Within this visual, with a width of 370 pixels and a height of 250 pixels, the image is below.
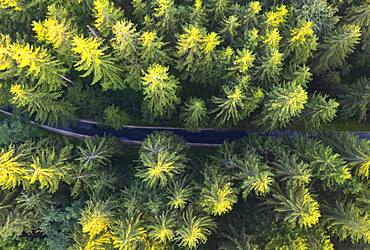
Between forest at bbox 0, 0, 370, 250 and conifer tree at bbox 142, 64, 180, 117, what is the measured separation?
0.45 feet

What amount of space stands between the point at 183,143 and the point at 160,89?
611 centimetres

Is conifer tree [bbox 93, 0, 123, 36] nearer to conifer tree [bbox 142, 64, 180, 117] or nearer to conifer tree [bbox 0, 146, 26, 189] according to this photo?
conifer tree [bbox 142, 64, 180, 117]

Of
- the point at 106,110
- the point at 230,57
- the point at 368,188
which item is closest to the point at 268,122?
the point at 230,57

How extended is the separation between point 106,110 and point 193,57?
10.4 metres

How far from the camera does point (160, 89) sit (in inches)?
1130

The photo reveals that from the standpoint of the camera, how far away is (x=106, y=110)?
34656mm

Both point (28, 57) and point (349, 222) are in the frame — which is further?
point (349, 222)

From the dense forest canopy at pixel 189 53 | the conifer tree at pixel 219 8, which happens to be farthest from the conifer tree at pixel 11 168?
the conifer tree at pixel 219 8

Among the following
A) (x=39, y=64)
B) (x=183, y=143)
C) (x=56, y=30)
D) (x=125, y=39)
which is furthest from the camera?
(x=183, y=143)

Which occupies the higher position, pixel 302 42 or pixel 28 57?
pixel 302 42

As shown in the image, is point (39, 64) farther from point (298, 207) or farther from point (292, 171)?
point (298, 207)

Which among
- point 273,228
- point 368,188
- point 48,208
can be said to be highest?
point 368,188

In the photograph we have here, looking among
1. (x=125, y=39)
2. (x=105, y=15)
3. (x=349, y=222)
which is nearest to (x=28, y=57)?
(x=105, y=15)

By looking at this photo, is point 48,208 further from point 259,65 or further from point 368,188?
point 368,188
